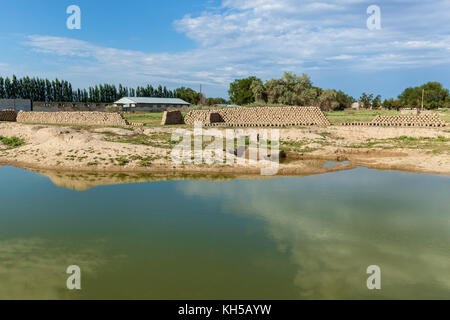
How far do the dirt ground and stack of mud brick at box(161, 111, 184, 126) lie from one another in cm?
752

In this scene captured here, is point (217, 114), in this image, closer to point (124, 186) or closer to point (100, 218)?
point (124, 186)

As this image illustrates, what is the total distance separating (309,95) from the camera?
222 feet

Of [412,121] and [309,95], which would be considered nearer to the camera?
[412,121]

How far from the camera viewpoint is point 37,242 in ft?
28.9

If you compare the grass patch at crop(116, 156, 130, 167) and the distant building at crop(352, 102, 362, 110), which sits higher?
the distant building at crop(352, 102, 362, 110)

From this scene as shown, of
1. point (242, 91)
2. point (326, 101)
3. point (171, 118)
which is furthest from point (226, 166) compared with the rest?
point (242, 91)

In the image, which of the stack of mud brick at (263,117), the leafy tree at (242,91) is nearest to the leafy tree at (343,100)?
the leafy tree at (242,91)

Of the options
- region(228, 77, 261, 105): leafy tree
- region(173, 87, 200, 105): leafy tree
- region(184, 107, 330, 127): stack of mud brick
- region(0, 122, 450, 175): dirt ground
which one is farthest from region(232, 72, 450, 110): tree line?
region(0, 122, 450, 175): dirt ground

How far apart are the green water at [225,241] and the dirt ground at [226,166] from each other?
334 cm

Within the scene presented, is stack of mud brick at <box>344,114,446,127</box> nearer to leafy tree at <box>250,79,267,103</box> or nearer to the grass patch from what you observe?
the grass patch

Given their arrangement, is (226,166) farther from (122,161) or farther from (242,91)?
(242,91)

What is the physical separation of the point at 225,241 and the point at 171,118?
2850 centimetres

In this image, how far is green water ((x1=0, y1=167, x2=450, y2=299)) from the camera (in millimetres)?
6785
